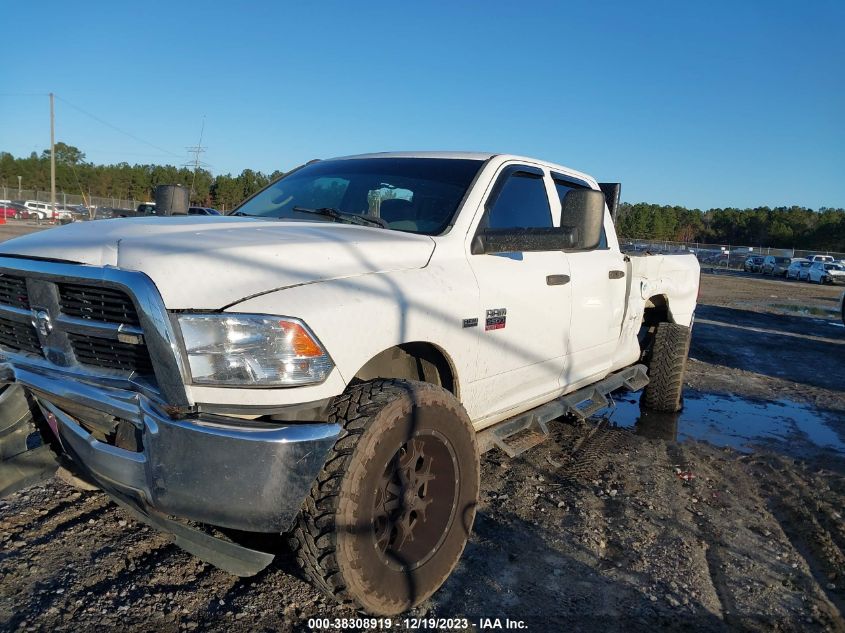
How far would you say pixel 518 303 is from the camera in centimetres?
334

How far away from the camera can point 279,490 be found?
2105mm

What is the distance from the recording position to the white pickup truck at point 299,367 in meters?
2.11

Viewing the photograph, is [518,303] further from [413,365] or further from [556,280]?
[413,365]

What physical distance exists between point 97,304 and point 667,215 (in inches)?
4063

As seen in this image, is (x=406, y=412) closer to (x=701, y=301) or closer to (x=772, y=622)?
(x=772, y=622)

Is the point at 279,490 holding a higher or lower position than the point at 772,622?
higher

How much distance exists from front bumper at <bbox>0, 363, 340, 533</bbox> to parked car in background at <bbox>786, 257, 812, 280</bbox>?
4201cm

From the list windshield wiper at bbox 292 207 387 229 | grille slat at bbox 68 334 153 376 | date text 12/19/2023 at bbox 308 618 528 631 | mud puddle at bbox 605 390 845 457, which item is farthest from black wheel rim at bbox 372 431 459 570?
mud puddle at bbox 605 390 845 457

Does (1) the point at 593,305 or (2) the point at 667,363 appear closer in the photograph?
(1) the point at 593,305

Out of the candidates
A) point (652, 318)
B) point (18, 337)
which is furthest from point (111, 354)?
point (652, 318)

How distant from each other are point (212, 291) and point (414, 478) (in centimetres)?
110

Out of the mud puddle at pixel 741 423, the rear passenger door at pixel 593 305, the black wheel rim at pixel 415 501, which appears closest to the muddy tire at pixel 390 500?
the black wheel rim at pixel 415 501

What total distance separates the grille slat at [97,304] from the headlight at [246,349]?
0.25 meters

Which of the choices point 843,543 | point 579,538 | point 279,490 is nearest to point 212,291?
point 279,490
